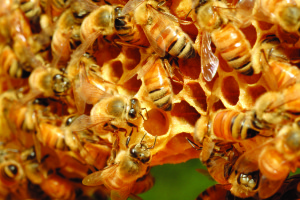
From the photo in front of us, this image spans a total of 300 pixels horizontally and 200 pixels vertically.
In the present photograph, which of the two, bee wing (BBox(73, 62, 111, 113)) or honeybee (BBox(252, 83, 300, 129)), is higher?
honeybee (BBox(252, 83, 300, 129))

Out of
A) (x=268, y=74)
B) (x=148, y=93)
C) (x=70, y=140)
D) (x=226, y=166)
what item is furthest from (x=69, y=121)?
(x=268, y=74)

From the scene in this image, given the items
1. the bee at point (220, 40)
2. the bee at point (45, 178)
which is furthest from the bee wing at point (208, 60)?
the bee at point (45, 178)

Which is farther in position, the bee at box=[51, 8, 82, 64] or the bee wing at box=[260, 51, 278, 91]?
the bee at box=[51, 8, 82, 64]

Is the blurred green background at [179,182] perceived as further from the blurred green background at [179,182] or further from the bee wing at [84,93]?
the bee wing at [84,93]

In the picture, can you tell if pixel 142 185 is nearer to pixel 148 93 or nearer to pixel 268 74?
pixel 148 93

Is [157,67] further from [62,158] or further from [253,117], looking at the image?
[62,158]

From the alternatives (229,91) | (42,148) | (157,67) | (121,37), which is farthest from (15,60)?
(229,91)

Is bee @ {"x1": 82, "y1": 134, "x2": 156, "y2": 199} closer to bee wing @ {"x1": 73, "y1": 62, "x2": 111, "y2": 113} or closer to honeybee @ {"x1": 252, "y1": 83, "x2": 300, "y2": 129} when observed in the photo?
bee wing @ {"x1": 73, "y1": 62, "x2": 111, "y2": 113}

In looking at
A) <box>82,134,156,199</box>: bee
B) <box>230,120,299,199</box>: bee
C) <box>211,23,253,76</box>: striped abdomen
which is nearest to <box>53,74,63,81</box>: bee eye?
<box>82,134,156,199</box>: bee
